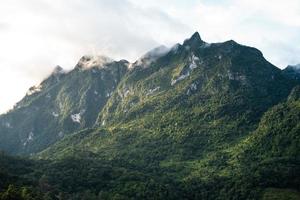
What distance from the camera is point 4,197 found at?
18675cm

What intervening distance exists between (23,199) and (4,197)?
23.4ft

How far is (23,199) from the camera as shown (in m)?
192
